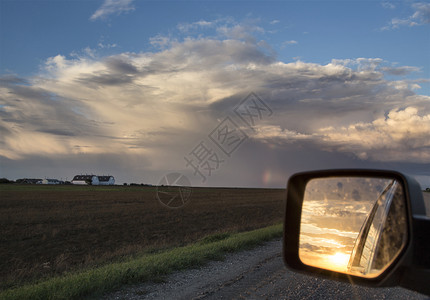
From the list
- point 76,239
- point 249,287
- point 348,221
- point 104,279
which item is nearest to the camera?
point 348,221

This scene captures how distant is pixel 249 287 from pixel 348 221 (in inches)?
147

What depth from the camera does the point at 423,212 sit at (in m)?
1.56

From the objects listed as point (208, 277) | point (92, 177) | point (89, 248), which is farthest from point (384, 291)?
point (92, 177)

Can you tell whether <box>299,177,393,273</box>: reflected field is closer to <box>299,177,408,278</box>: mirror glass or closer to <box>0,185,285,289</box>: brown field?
<box>299,177,408,278</box>: mirror glass

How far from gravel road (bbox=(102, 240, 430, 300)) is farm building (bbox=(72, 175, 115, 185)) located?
177 m

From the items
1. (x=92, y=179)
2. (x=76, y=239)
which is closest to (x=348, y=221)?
(x=76, y=239)

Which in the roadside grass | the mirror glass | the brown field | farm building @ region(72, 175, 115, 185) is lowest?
the brown field

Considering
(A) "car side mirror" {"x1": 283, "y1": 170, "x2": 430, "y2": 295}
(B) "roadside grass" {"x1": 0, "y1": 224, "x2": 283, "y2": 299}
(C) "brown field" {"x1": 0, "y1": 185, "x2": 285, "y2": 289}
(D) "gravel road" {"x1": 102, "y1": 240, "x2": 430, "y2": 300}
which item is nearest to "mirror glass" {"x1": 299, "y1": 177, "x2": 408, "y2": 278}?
(A) "car side mirror" {"x1": 283, "y1": 170, "x2": 430, "y2": 295}

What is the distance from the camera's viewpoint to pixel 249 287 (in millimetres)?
6031

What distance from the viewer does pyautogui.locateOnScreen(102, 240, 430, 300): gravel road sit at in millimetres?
5551

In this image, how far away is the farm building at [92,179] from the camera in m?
175

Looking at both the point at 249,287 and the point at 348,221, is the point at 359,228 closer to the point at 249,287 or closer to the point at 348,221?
the point at 348,221

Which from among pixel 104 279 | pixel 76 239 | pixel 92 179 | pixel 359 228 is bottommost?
pixel 76 239

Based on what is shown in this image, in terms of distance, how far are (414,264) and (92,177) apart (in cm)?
18611
